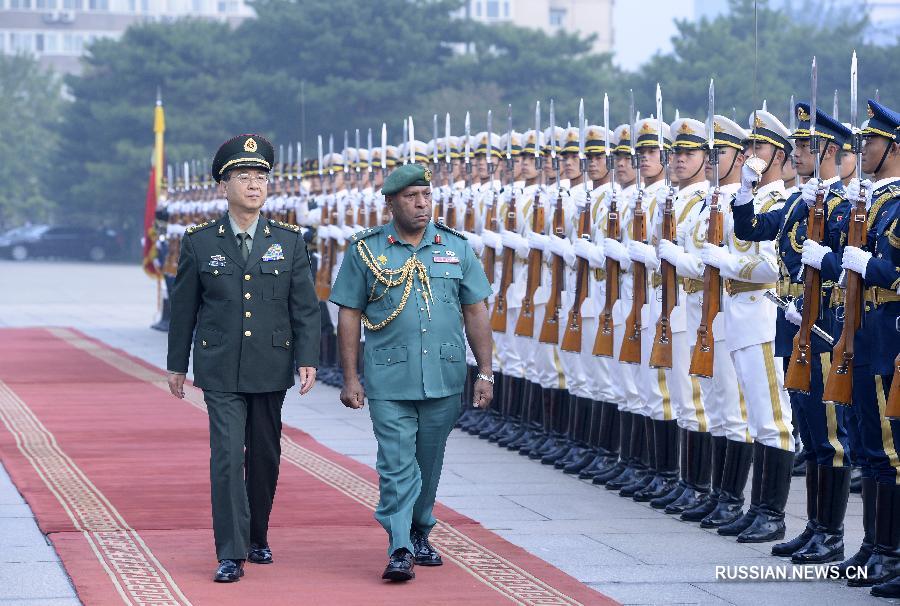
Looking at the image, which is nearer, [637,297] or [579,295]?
[637,297]

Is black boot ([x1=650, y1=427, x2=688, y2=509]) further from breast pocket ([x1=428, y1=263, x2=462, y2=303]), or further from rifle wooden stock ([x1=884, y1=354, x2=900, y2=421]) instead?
rifle wooden stock ([x1=884, y1=354, x2=900, y2=421])

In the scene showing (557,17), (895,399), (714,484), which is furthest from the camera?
(557,17)

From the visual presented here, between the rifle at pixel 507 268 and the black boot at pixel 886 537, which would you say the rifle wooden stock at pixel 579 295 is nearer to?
the rifle at pixel 507 268

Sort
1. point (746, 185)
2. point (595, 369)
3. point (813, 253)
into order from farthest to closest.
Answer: point (595, 369)
point (746, 185)
point (813, 253)

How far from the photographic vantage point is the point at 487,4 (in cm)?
10131

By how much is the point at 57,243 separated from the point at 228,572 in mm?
56134

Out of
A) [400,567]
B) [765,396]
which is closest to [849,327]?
[765,396]

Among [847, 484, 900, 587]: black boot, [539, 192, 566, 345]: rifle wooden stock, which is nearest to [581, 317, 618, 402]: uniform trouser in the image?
[539, 192, 566, 345]: rifle wooden stock

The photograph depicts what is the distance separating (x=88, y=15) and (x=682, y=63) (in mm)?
57374

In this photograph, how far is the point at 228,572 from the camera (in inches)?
293

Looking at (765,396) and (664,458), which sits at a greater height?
(765,396)

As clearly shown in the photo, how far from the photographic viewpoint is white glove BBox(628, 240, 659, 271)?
974cm

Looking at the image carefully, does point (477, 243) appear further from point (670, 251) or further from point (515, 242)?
point (670, 251)

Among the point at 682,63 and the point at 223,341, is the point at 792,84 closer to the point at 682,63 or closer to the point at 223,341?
the point at 682,63
